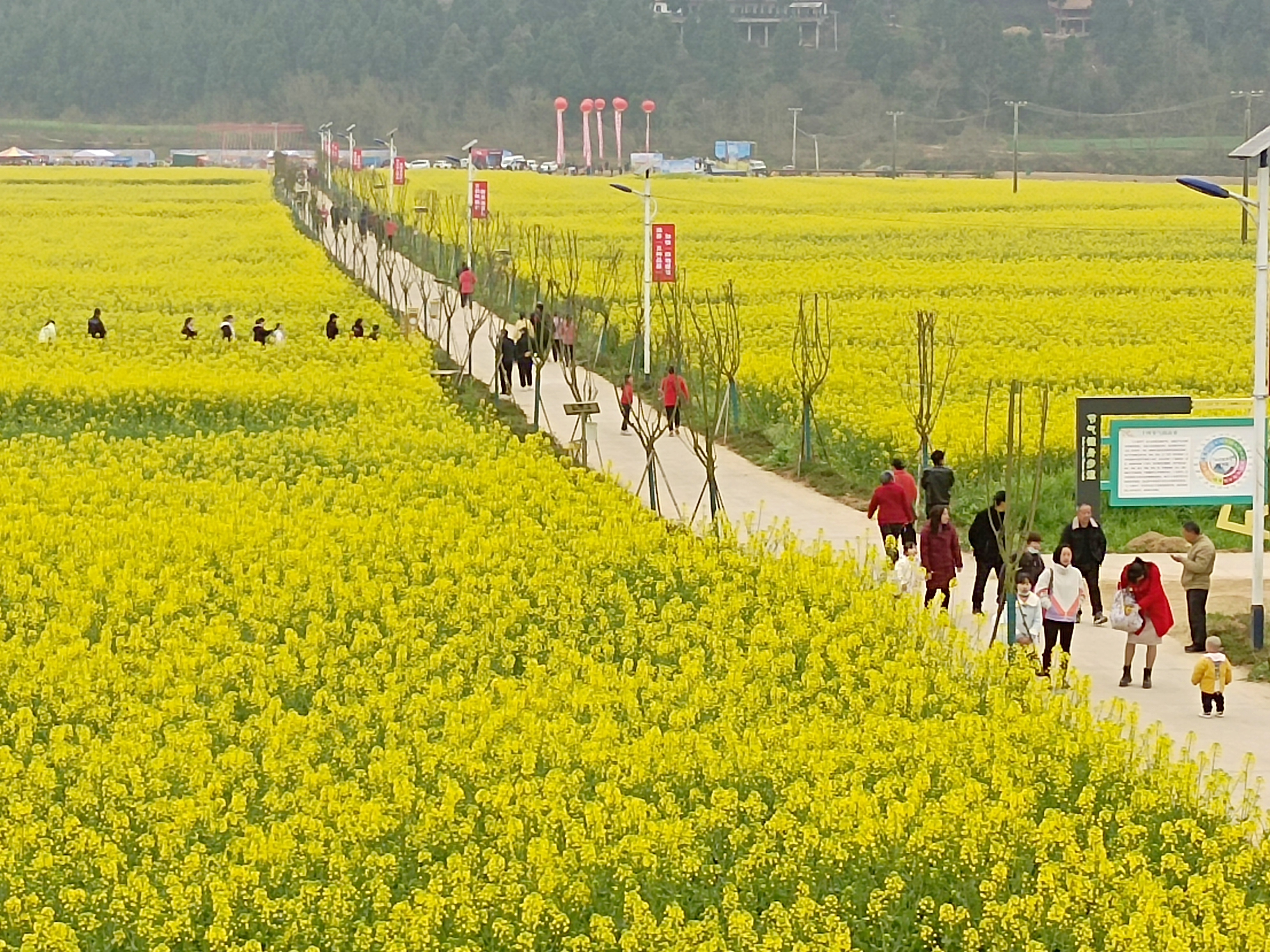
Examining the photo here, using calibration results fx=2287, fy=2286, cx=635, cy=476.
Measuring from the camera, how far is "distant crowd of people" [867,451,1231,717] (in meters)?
16.7

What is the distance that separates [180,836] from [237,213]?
65.5 meters

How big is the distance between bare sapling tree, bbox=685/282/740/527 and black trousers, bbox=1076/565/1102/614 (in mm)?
3639

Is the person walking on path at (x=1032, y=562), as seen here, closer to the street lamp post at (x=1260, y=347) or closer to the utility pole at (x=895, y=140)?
the street lamp post at (x=1260, y=347)

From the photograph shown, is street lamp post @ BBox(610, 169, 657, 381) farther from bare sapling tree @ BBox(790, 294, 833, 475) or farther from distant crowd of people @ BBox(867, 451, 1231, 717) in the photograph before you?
distant crowd of people @ BBox(867, 451, 1231, 717)

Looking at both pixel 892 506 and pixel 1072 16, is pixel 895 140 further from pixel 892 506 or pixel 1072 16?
pixel 892 506

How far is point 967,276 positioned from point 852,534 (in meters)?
28.5

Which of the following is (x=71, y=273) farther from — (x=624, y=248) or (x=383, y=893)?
(x=383, y=893)

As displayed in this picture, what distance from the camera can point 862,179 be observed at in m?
106

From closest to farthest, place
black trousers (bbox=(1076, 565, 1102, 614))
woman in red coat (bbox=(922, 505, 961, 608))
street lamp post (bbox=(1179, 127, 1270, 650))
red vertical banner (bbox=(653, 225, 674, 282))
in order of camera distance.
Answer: street lamp post (bbox=(1179, 127, 1270, 650)), woman in red coat (bbox=(922, 505, 961, 608)), black trousers (bbox=(1076, 565, 1102, 614)), red vertical banner (bbox=(653, 225, 674, 282))

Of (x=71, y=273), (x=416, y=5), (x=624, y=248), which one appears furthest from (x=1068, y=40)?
(x=71, y=273)

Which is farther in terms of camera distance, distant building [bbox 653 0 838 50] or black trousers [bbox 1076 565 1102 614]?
distant building [bbox 653 0 838 50]

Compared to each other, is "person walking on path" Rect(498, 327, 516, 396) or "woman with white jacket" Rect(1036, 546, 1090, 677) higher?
"person walking on path" Rect(498, 327, 516, 396)

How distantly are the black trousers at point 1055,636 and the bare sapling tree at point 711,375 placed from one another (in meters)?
4.47

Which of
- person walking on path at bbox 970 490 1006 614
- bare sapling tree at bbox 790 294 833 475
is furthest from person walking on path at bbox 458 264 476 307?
person walking on path at bbox 970 490 1006 614
